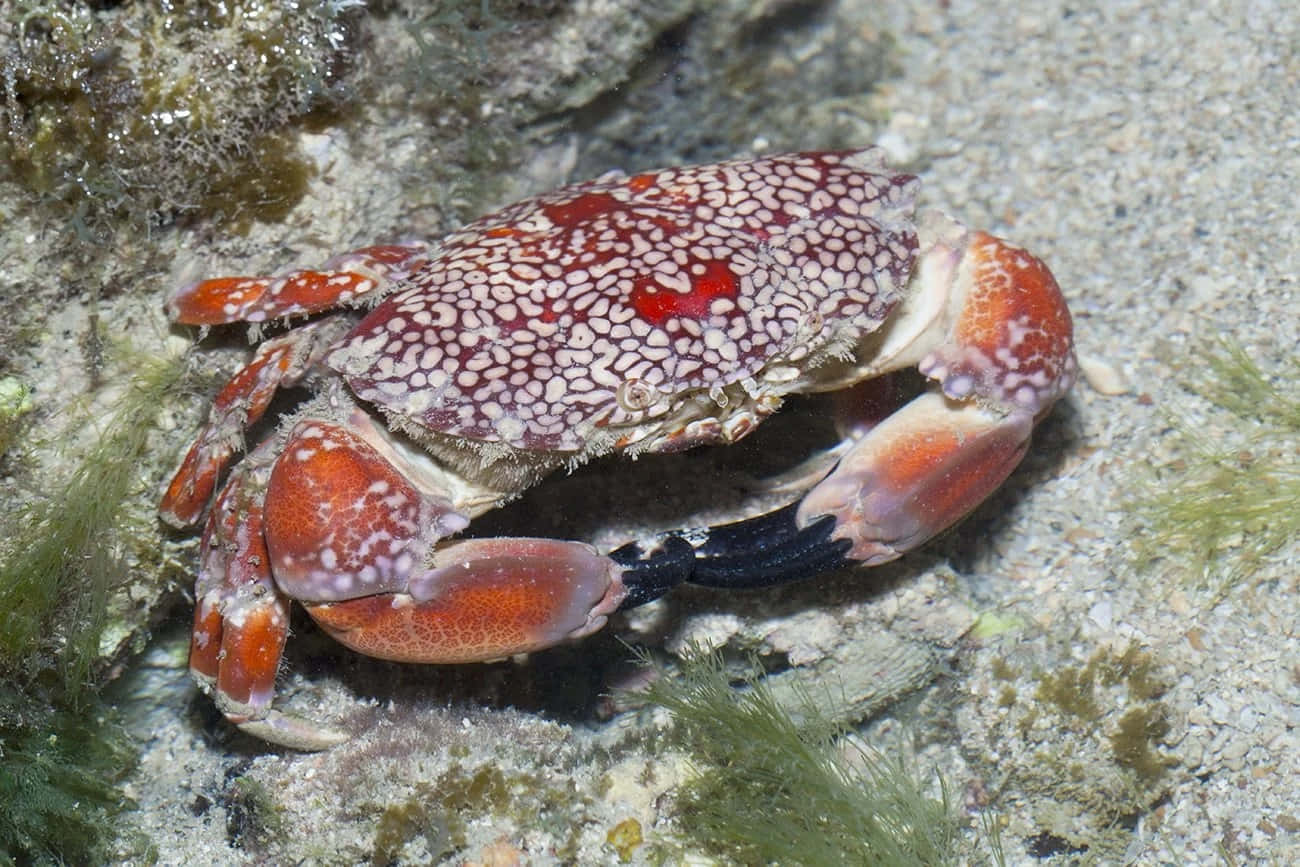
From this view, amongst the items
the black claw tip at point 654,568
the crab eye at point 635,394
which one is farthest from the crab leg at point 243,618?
the crab eye at point 635,394

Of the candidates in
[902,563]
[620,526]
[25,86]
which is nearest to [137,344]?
[25,86]

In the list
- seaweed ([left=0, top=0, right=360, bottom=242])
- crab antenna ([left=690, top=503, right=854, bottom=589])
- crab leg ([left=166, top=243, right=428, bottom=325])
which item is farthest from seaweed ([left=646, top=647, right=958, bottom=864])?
seaweed ([left=0, top=0, right=360, bottom=242])

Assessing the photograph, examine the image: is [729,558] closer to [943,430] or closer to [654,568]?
[654,568]

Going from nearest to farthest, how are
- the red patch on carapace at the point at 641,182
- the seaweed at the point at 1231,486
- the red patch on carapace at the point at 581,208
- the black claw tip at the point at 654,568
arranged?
the black claw tip at the point at 654,568 < the red patch on carapace at the point at 581,208 < the red patch on carapace at the point at 641,182 < the seaweed at the point at 1231,486

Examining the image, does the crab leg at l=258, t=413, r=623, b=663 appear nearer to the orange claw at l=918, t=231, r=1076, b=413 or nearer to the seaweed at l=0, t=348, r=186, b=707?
the seaweed at l=0, t=348, r=186, b=707

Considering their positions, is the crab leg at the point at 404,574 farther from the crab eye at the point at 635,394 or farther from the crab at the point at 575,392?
the crab eye at the point at 635,394

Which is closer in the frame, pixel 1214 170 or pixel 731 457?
pixel 731 457

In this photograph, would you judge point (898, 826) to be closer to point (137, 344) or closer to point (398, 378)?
point (398, 378)
